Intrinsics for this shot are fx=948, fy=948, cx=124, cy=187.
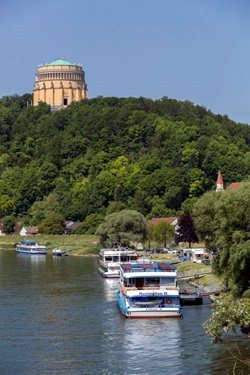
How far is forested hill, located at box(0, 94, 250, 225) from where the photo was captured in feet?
479

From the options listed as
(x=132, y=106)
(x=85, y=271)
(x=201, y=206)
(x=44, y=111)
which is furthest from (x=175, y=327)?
(x=44, y=111)

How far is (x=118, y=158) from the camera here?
522 feet

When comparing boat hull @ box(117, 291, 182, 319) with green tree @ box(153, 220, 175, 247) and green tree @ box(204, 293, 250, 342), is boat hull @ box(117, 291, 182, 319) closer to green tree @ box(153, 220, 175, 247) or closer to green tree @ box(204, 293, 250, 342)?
green tree @ box(204, 293, 250, 342)

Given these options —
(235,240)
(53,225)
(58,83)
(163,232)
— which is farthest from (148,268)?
(58,83)

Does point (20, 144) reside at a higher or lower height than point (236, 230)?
higher

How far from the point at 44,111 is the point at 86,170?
3469 centimetres

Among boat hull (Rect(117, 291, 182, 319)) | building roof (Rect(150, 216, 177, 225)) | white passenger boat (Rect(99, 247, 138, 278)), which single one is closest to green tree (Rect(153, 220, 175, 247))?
building roof (Rect(150, 216, 177, 225))

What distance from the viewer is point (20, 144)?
180250 mm

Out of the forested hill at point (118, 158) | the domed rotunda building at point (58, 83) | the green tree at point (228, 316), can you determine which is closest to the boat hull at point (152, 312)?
the green tree at point (228, 316)

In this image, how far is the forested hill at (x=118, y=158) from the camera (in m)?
146

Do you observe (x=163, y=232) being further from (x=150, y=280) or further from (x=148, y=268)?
(x=150, y=280)

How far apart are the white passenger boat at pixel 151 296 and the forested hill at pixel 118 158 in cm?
8104

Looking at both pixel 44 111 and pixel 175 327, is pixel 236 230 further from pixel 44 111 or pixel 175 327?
pixel 44 111

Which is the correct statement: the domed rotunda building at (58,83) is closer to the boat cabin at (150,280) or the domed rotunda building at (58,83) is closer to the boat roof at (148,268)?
the boat roof at (148,268)
